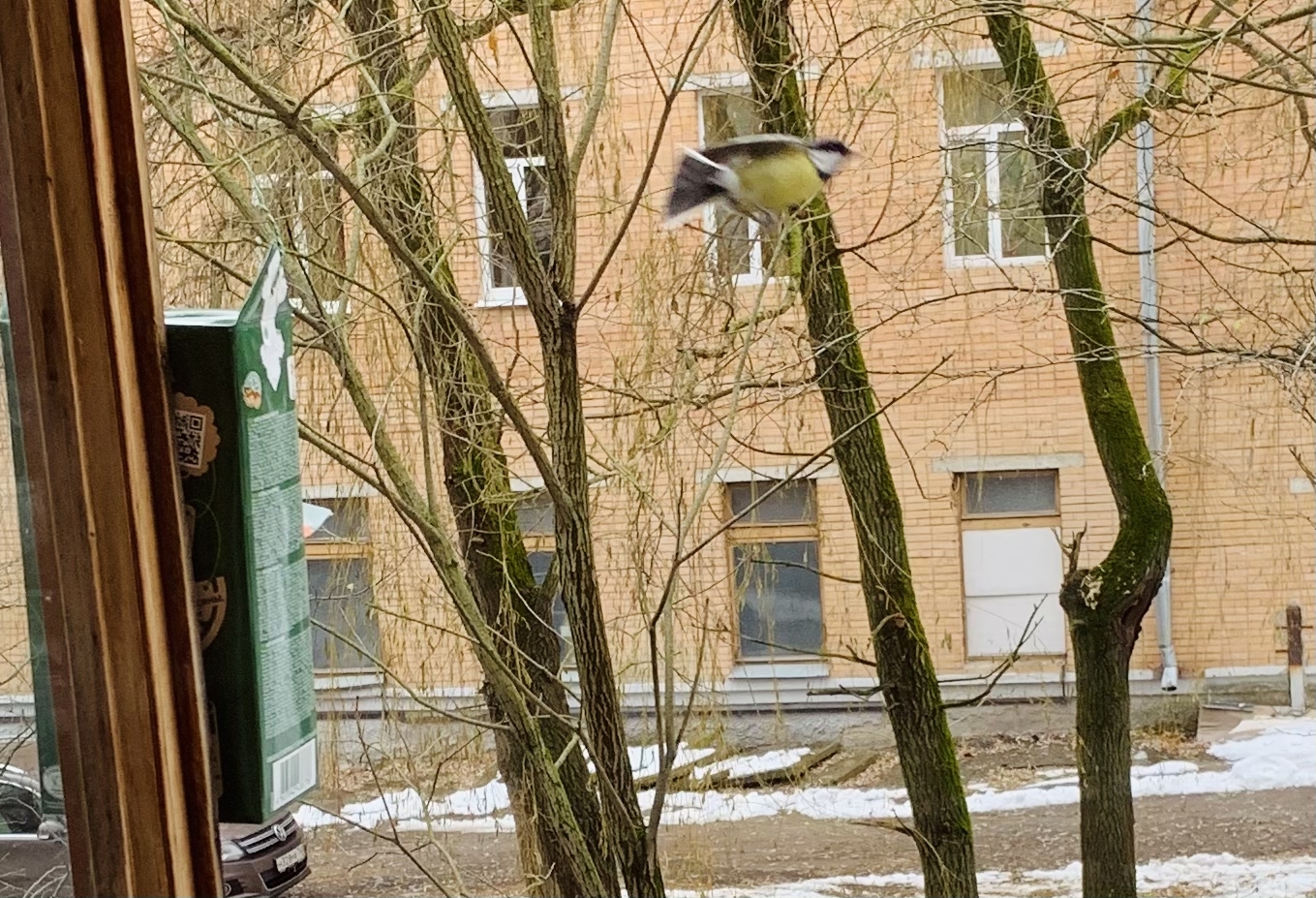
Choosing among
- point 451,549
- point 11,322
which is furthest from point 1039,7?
point 11,322

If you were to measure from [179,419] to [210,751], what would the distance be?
0.38ft

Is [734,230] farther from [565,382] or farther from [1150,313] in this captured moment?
[1150,313]

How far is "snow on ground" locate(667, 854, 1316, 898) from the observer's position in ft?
5.88

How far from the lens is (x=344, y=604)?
1.62 meters

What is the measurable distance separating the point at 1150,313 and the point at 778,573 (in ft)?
2.23

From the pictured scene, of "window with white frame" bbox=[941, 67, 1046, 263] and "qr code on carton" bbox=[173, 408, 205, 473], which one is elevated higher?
"window with white frame" bbox=[941, 67, 1046, 263]

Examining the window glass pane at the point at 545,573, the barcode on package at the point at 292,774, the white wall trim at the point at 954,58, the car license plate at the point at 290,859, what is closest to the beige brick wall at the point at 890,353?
the white wall trim at the point at 954,58

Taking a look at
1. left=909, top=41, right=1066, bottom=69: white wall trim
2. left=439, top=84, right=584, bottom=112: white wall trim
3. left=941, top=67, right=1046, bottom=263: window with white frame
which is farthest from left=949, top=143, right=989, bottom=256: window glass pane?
left=439, top=84, right=584, bottom=112: white wall trim

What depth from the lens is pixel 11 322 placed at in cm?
45

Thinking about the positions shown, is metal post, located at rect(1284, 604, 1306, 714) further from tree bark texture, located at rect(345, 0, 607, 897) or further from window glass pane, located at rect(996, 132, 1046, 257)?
tree bark texture, located at rect(345, 0, 607, 897)

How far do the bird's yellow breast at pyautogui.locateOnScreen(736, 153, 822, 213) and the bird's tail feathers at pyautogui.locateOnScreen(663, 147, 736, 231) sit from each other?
0.04 ft

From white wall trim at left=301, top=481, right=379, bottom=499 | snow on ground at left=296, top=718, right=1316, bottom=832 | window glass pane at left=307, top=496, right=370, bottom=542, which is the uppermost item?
white wall trim at left=301, top=481, right=379, bottom=499

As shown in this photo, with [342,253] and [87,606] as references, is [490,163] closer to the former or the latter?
[342,253]

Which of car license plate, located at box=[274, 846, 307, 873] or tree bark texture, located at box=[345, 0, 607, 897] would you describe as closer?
car license plate, located at box=[274, 846, 307, 873]
